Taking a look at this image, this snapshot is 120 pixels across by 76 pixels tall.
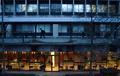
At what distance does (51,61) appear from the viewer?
240 feet

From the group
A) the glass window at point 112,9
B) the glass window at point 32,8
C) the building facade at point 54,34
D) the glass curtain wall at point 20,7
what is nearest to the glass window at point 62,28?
the building facade at point 54,34

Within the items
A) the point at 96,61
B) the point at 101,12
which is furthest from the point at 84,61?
the point at 101,12

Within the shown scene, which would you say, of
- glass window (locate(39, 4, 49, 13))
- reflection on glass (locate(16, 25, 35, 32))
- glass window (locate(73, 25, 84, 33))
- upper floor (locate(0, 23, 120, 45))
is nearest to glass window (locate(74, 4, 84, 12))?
upper floor (locate(0, 23, 120, 45))

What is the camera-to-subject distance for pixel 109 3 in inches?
2923

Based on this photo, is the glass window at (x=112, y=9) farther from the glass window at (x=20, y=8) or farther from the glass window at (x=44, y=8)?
the glass window at (x=20, y=8)

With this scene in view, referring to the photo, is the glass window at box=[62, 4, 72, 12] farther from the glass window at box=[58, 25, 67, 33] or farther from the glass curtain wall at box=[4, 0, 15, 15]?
the glass curtain wall at box=[4, 0, 15, 15]

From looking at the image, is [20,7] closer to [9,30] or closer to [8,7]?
[8,7]

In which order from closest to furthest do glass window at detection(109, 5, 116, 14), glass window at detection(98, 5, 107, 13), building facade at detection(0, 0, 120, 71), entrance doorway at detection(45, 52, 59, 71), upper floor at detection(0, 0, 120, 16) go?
building facade at detection(0, 0, 120, 71), entrance doorway at detection(45, 52, 59, 71), glass window at detection(109, 5, 116, 14), upper floor at detection(0, 0, 120, 16), glass window at detection(98, 5, 107, 13)

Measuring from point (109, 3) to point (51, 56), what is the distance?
33.3 feet

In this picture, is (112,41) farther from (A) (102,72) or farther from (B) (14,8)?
(B) (14,8)

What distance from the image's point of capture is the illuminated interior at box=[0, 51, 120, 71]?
236ft

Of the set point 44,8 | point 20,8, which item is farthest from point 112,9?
point 20,8

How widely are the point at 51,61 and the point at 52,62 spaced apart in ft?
0.62

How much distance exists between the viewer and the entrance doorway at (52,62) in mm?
72562
